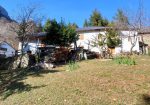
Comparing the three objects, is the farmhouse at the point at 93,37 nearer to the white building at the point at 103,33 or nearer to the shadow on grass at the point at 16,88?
the white building at the point at 103,33

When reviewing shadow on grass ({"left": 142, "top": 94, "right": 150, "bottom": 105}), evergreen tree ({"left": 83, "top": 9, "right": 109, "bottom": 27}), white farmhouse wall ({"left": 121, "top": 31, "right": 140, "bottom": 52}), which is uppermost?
evergreen tree ({"left": 83, "top": 9, "right": 109, "bottom": 27})

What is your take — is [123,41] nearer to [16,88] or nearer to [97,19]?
[97,19]

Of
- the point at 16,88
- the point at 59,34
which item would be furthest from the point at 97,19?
the point at 16,88

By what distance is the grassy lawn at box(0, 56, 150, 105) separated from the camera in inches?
388

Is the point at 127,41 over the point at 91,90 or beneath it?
over

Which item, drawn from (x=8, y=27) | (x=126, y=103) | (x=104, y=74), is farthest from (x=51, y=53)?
(x=8, y=27)

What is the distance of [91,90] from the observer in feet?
36.0

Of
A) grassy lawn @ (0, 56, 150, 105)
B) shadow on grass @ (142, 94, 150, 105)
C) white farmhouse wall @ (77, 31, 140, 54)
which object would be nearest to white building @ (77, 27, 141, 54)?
white farmhouse wall @ (77, 31, 140, 54)

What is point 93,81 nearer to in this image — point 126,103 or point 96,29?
point 126,103

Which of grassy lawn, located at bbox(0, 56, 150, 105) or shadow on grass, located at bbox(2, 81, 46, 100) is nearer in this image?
grassy lawn, located at bbox(0, 56, 150, 105)

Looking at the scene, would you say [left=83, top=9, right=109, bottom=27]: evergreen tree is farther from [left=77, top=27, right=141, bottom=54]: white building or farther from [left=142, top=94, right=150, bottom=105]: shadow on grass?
[left=142, top=94, right=150, bottom=105]: shadow on grass

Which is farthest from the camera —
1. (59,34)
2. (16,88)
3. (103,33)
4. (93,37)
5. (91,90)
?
(93,37)

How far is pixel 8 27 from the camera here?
4044 cm

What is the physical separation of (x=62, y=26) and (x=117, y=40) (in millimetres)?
7498
